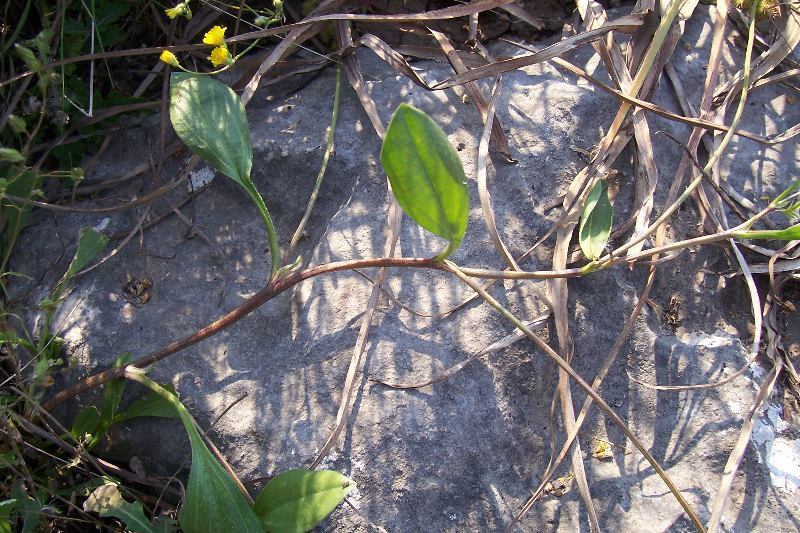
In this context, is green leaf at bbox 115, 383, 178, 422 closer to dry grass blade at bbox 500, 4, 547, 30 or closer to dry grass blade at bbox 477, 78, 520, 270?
dry grass blade at bbox 477, 78, 520, 270

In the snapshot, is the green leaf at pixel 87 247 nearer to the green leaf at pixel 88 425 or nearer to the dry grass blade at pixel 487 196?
the green leaf at pixel 88 425

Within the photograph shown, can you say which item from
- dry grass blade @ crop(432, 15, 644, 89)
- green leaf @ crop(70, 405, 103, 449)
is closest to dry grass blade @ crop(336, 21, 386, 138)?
dry grass blade @ crop(432, 15, 644, 89)

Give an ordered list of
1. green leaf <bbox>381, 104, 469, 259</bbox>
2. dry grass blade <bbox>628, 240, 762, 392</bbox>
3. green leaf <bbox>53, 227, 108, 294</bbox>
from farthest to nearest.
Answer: green leaf <bbox>53, 227, 108, 294</bbox>
dry grass blade <bbox>628, 240, 762, 392</bbox>
green leaf <bbox>381, 104, 469, 259</bbox>

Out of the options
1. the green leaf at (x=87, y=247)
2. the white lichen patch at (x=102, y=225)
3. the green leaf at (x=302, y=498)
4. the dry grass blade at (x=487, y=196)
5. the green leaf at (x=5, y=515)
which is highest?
the dry grass blade at (x=487, y=196)

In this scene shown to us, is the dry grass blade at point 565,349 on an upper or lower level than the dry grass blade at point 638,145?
lower

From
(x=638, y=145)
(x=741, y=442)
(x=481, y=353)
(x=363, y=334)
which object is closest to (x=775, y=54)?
(x=638, y=145)

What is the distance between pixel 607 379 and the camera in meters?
1.62

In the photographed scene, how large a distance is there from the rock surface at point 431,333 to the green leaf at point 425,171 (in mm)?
413

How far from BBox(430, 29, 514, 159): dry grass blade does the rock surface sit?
0.04 m

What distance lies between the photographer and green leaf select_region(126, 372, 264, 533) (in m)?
1.43

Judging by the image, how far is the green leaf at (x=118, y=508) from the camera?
56.5 inches

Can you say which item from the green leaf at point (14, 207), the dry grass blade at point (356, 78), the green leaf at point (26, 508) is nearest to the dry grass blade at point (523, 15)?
the dry grass blade at point (356, 78)

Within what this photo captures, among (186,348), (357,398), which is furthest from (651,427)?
(186,348)

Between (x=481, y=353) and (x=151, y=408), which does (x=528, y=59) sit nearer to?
(x=481, y=353)
